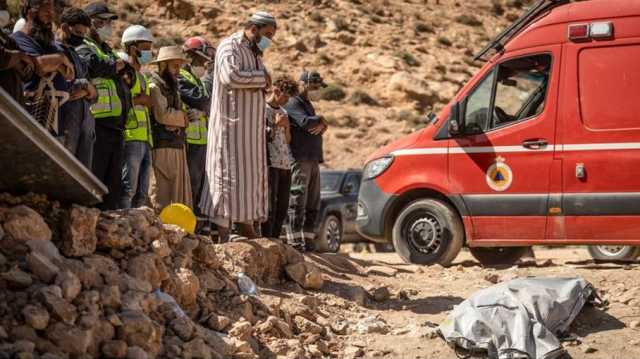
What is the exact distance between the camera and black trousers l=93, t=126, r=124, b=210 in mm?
8164

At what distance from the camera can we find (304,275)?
8.34 meters

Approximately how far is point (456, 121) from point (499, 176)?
0.74 meters

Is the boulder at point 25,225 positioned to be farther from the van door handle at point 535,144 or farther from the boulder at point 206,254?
the van door handle at point 535,144

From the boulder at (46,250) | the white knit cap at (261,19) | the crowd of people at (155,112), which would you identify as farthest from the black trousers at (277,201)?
the boulder at (46,250)

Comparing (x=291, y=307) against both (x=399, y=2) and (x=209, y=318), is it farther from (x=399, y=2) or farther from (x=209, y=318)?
(x=399, y=2)

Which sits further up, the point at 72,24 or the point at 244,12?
the point at 244,12

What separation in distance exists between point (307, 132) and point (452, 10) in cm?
3351

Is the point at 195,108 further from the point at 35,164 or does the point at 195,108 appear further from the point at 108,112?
the point at 35,164

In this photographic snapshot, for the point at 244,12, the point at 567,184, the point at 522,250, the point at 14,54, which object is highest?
the point at 244,12

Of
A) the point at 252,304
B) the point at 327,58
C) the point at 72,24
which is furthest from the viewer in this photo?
the point at 327,58

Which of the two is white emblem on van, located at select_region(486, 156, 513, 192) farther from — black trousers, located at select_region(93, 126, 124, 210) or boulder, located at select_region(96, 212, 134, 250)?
boulder, located at select_region(96, 212, 134, 250)

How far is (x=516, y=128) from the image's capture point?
10.3 m

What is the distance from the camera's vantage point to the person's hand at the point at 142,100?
8.50m

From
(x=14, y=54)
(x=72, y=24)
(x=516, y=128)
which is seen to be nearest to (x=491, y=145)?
(x=516, y=128)
